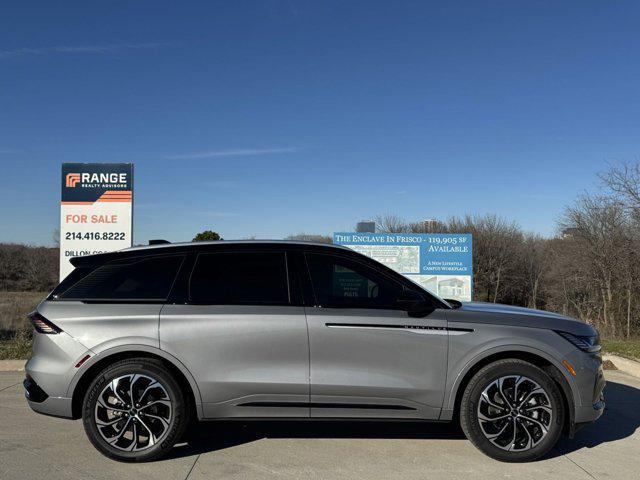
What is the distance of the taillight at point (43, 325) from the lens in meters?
4.32

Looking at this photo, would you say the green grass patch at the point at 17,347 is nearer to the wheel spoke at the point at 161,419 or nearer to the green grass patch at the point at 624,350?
the wheel spoke at the point at 161,419

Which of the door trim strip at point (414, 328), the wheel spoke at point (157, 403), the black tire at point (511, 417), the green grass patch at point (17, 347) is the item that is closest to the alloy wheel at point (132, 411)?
the wheel spoke at point (157, 403)

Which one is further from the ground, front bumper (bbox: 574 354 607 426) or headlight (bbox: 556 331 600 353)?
headlight (bbox: 556 331 600 353)

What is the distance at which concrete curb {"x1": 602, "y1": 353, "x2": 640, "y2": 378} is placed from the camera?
308 inches

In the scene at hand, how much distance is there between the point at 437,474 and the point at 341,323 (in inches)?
54.5

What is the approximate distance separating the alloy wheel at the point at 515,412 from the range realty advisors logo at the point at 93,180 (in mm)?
8235

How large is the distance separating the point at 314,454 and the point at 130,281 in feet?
7.20

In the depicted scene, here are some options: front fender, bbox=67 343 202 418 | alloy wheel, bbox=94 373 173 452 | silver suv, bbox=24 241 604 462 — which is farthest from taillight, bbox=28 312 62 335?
alloy wheel, bbox=94 373 173 452

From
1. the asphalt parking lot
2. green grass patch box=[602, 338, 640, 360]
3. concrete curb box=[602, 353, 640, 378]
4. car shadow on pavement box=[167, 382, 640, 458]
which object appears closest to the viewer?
the asphalt parking lot

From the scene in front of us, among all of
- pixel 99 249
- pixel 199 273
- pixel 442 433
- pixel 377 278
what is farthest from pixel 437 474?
pixel 99 249

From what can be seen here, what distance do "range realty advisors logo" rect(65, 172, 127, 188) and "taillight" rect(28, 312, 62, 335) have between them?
20.3 ft

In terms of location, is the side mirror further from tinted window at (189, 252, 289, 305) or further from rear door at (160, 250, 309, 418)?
tinted window at (189, 252, 289, 305)

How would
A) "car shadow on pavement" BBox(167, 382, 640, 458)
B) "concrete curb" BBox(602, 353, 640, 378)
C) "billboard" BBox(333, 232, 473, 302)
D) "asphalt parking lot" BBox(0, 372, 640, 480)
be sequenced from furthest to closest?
"billboard" BBox(333, 232, 473, 302), "concrete curb" BBox(602, 353, 640, 378), "car shadow on pavement" BBox(167, 382, 640, 458), "asphalt parking lot" BBox(0, 372, 640, 480)

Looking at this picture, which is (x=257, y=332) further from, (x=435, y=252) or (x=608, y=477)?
(x=435, y=252)
